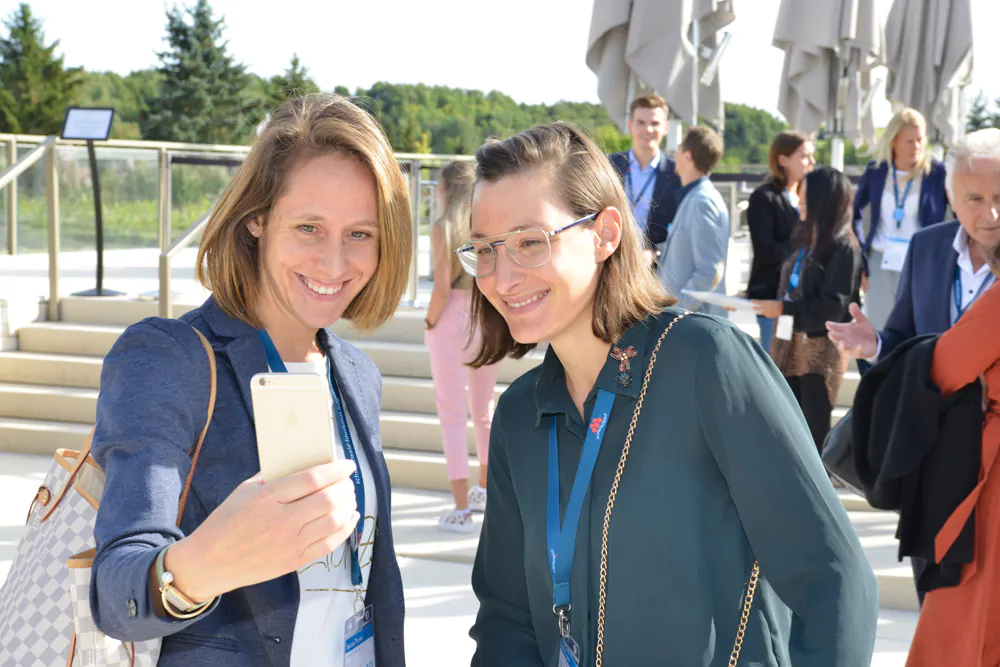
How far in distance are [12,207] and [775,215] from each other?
9.02 metres

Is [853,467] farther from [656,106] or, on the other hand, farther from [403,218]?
[656,106]

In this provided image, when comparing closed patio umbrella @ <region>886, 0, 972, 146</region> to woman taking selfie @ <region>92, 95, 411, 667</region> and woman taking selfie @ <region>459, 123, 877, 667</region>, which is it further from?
woman taking selfie @ <region>92, 95, 411, 667</region>

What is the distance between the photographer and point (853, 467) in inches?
112

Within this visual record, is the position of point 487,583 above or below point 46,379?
above

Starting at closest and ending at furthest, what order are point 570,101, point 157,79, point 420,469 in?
point 420,469
point 570,101
point 157,79

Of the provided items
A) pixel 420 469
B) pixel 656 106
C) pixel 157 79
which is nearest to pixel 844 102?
pixel 656 106

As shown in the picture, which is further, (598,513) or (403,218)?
(403,218)

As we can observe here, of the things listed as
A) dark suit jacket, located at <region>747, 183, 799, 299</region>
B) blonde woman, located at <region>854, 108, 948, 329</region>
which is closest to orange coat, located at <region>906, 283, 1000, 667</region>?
dark suit jacket, located at <region>747, 183, 799, 299</region>

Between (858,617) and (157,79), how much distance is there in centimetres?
6260

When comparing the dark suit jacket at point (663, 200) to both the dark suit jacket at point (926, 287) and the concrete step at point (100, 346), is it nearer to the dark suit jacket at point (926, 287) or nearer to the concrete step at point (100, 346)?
the concrete step at point (100, 346)

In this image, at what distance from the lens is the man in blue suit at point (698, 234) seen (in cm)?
555

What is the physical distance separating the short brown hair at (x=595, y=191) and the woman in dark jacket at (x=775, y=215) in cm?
403

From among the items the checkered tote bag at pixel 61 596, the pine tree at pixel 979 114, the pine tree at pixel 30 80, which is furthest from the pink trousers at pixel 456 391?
the pine tree at pixel 979 114

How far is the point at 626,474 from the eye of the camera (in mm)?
1574
